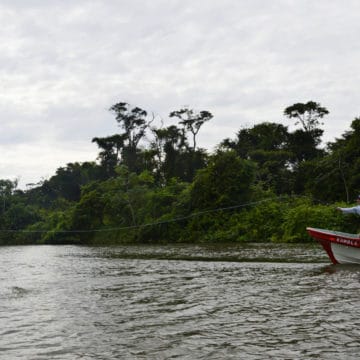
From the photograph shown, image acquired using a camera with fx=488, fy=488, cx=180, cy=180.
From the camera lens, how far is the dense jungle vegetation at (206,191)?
40.9 meters

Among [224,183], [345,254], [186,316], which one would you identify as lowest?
[186,316]

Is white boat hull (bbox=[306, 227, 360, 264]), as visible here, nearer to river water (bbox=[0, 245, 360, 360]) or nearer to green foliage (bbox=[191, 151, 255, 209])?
river water (bbox=[0, 245, 360, 360])

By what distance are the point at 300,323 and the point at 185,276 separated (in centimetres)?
808

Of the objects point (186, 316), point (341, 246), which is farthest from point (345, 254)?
point (186, 316)

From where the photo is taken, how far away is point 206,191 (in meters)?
45.4

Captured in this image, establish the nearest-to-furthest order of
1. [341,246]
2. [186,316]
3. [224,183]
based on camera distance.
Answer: [186,316] < [341,246] < [224,183]

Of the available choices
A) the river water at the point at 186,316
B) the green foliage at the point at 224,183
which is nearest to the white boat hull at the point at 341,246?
the river water at the point at 186,316

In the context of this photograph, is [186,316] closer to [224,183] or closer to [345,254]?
[345,254]

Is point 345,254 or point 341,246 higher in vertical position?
point 341,246

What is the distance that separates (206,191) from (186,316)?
36179 mm

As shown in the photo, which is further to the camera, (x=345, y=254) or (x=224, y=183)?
(x=224, y=183)

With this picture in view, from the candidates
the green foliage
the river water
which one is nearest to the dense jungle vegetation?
the green foliage

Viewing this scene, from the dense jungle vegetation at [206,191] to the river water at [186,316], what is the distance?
36.0 ft

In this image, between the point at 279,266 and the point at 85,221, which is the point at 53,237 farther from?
the point at 279,266
